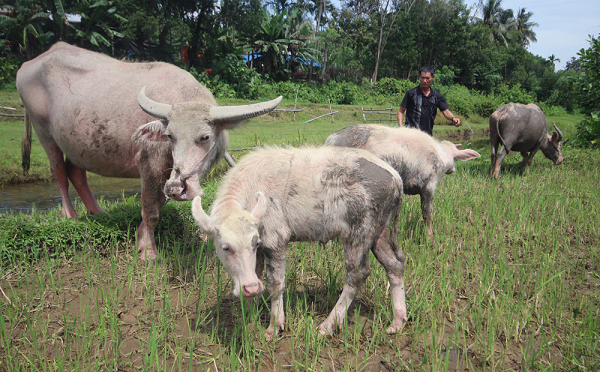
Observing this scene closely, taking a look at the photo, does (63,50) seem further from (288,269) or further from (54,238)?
(288,269)

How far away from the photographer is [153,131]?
352cm

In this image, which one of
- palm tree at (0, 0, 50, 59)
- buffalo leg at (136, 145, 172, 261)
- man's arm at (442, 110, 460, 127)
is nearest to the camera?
buffalo leg at (136, 145, 172, 261)

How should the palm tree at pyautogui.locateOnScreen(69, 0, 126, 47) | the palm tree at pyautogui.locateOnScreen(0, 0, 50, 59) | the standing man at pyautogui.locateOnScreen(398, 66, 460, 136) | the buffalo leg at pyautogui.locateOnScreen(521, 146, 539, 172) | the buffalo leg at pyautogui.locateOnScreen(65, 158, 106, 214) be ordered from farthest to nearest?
the palm tree at pyautogui.locateOnScreen(69, 0, 126, 47), the palm tree at pyautogui.locateOnScreen(0, 0, 50, 59), the buffalo leg at pyautogui.locateOnScreen(521, 146, 539, 172), the standing man at pyautogui.locateOnScreen(398, 66, 460, 136), the buffalo leg at pyautogui.locateOnScreen(65, 158, 106, 214)

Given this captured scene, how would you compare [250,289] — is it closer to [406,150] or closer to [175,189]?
[175,189]

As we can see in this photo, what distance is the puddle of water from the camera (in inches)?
261

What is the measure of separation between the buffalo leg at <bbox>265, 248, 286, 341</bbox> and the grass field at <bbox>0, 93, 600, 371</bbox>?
0.30 ft

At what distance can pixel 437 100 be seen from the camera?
5.68 metres

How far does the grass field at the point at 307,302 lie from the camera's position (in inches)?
99.1

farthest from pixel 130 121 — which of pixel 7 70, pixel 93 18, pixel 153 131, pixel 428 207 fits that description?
pixel 93 18

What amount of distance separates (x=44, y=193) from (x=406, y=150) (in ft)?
23.5


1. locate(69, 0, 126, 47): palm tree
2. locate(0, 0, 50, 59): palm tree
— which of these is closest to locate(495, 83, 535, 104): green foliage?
locate(69, 0, 126, 47): palm tree

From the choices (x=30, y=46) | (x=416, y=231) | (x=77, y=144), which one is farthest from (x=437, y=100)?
(x=30, y=46)

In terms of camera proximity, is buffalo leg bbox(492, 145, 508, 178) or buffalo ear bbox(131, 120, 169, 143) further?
buffalo leg bbox(492, 145, 508, 178)

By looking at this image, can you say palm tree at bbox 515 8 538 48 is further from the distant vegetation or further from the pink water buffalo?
the pink water buffalo
